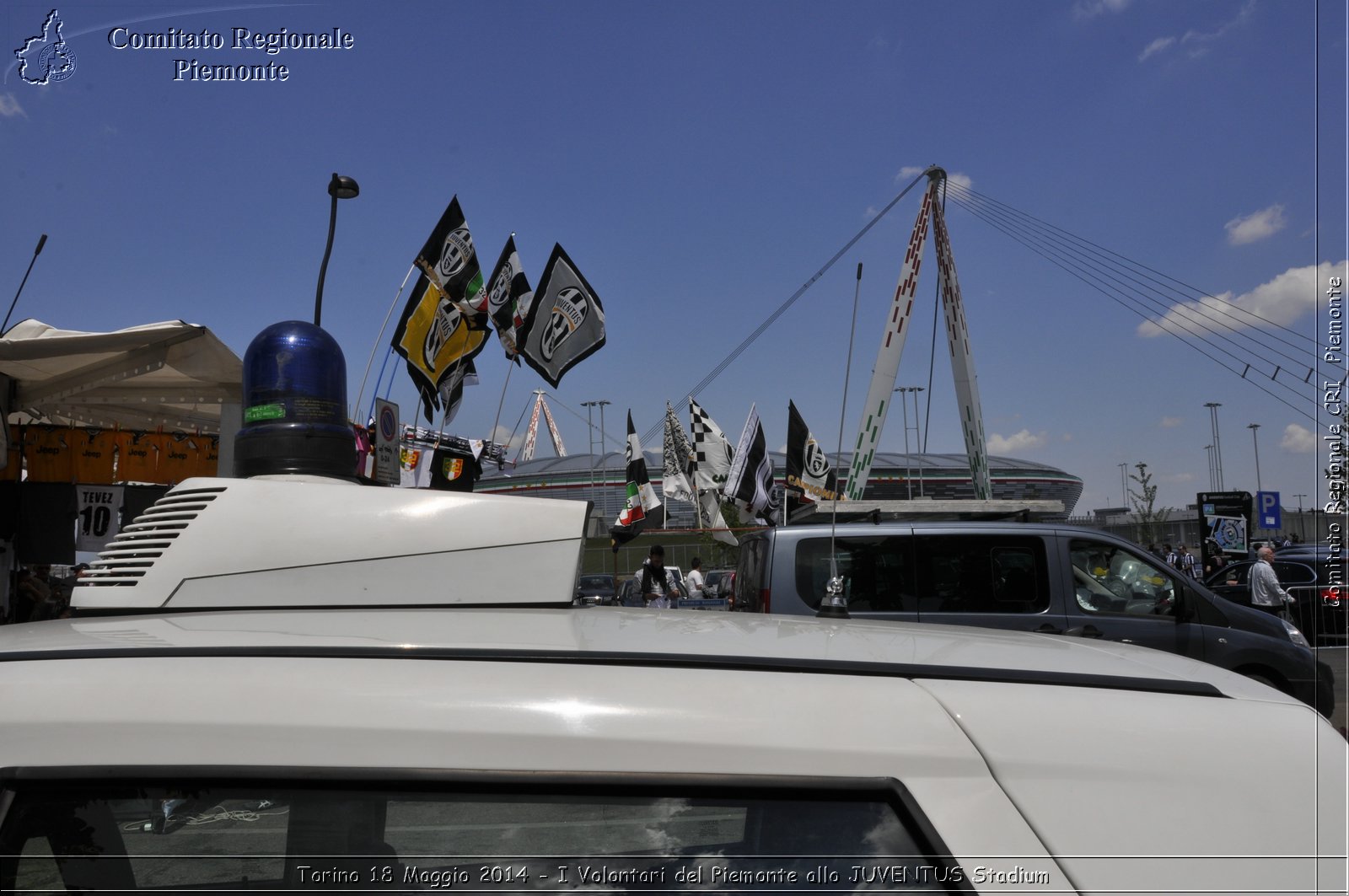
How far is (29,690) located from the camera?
107cm

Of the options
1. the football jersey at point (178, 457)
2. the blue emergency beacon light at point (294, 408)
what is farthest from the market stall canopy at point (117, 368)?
the blue emergency beacon light at point (294, 408)

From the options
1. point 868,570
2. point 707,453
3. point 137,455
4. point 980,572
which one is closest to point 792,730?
point 868,570

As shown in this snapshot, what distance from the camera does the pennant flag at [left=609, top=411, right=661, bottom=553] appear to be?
16.3 meters

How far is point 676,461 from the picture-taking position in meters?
21.5

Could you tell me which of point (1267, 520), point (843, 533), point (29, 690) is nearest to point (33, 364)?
point (843, 533)

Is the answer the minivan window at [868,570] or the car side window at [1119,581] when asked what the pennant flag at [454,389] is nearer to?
the minivan window at [868,570]

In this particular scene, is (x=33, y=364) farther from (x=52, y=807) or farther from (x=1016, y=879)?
(x=1016, y=879)

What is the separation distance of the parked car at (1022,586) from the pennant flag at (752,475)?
33.7 feet

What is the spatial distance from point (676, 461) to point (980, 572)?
14164mm

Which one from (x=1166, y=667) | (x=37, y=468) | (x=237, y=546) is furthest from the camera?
(x=37, y=468)

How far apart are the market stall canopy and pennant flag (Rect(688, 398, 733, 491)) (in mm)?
11751

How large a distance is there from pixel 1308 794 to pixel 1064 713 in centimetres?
26

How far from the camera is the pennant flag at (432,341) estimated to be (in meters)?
10.8

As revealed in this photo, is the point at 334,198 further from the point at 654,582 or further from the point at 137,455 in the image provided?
the point at 654,582
